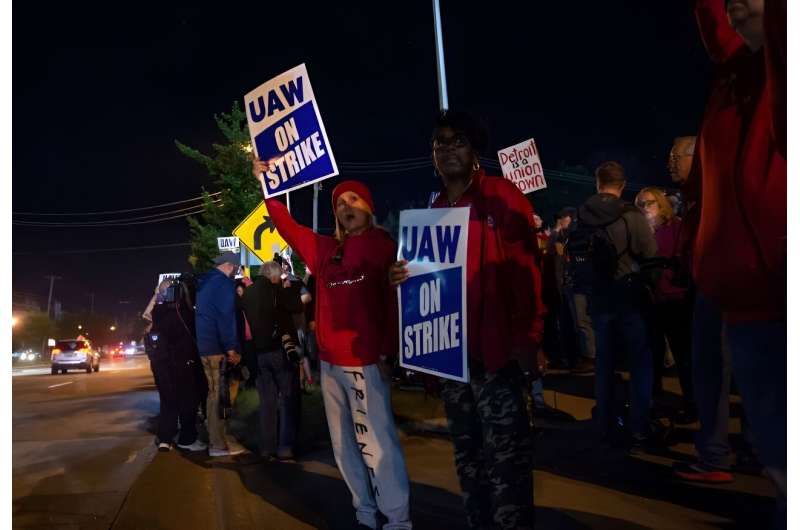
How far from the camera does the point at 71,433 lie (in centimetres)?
1013

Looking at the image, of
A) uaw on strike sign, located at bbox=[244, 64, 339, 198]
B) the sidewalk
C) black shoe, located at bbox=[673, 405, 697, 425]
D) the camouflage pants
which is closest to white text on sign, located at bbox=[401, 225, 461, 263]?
the camouflage pants

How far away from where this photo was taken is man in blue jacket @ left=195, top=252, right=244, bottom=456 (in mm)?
7082

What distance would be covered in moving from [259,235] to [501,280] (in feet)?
27.7

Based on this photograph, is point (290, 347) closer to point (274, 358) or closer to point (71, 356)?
point (274, 358)

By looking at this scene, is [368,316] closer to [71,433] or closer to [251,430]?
[251,430]

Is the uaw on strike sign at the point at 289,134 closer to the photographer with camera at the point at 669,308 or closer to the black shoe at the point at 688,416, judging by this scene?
the photographer with camera at the point at 669,308

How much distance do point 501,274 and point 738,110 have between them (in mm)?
1353

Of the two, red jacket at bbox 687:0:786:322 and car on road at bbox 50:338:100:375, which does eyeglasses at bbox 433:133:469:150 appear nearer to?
red jacket at bbox 687:0:786:322

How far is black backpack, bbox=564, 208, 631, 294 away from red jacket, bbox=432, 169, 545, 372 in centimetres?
226

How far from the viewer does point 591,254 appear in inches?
213

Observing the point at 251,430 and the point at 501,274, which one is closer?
the point at 501,274

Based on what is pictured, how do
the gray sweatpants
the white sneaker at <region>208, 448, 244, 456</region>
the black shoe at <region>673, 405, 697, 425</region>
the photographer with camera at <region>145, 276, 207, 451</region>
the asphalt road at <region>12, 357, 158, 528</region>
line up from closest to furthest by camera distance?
the gray sweatpants, the asphalt road at <region>12, 357, 158, 528</region>, the black shoe at <region>673, 405, 697, 425</region>, the white sneaker at <region>208, 448, 244, 456</region>, the photographer with camera at <region>145, 276, 207, 451</region>

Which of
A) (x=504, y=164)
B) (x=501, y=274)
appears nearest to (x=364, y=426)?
(x=501, y=274)

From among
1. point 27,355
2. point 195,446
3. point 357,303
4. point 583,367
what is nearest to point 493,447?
point 357,303
